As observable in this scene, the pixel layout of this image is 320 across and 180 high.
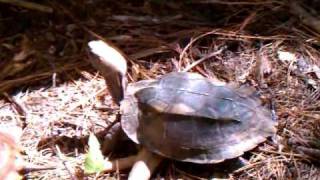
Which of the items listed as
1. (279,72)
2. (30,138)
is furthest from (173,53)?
(30,138)

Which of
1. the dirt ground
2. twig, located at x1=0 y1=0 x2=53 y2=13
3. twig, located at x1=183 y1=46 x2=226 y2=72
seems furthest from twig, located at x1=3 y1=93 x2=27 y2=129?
twig, located at x1=183 y1=46 x2=226 y2=72

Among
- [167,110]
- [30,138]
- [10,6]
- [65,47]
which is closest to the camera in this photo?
[167,110]

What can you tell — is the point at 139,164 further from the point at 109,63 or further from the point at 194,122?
the point at 109,63

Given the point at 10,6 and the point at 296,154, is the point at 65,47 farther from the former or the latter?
the point at 296,154

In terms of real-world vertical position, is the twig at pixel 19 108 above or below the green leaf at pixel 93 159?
above

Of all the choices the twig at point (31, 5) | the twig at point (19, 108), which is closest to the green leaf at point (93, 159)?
the twig at point (19, 108)

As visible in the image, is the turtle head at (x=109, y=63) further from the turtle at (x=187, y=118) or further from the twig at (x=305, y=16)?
the twig at (x=305, y=16)

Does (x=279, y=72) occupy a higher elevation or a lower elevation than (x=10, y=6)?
lower

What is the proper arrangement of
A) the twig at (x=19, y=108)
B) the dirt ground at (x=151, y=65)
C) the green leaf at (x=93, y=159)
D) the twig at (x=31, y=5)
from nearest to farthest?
the green leaf at (x=93, y=159) < the dirt ground at (x=151, y=65) < the twig at (x=19, y=108) < the twig at (x=31, y=5)
